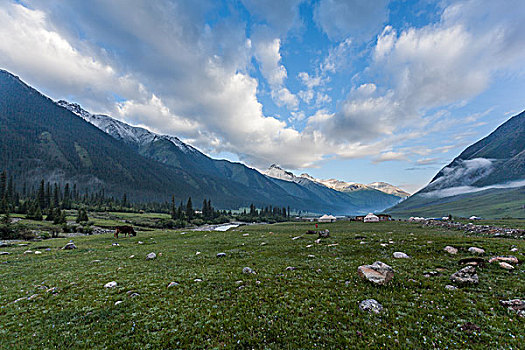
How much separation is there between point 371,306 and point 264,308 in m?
4.91

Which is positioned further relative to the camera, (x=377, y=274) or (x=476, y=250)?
(x=476, y=250)

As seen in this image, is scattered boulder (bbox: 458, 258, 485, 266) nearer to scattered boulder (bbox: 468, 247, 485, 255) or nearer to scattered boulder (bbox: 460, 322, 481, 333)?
scattered boulder (bbox: 468, 247, 485, 255)

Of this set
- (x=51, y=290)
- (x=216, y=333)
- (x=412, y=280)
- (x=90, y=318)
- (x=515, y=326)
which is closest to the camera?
(x=515, y=326)

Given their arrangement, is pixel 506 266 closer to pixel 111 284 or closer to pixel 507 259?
pixel 507 259

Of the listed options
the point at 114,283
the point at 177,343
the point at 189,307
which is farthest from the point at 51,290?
the point at 177,343

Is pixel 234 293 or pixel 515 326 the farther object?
pixel 234 293

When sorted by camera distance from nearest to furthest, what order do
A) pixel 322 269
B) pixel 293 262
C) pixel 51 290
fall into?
pixel 51 290 < pixel 322 269 < pixel 293 262

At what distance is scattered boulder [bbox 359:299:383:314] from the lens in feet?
29.6

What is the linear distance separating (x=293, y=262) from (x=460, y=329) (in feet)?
37.3

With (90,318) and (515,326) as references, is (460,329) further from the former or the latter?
(90,318)

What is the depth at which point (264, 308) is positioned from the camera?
9.99m

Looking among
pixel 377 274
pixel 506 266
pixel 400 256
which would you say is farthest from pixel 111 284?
pixel 506 266

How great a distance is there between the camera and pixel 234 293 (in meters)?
11.9

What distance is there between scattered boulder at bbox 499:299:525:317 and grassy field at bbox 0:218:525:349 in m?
0.31
